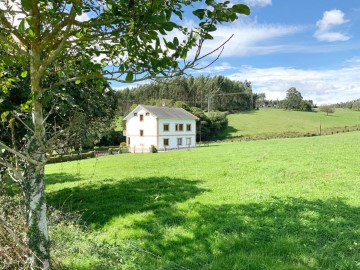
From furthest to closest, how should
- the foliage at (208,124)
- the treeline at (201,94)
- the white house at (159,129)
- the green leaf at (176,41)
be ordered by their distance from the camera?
1. the treeline at (201,94)
2. the foliage at (208,124)
3. the white house at (159,129)
4. the green leaf at (176,41)

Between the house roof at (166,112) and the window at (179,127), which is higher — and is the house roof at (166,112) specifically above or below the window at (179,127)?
above

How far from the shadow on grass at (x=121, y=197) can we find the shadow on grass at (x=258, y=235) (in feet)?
4.30

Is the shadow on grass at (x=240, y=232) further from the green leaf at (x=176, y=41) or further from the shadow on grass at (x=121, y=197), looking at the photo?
the green leaf at (x=176, y=41)

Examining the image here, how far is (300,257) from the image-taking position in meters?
5.76

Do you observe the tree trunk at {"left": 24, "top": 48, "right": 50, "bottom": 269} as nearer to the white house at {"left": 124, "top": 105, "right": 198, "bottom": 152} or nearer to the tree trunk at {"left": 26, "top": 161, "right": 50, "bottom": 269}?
the tree trunk at {"left": 26, "top": 161, "right": 50, "bottom": 269}

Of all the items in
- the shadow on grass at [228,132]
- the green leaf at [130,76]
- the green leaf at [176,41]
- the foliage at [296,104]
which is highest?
the foliage at [296,104]

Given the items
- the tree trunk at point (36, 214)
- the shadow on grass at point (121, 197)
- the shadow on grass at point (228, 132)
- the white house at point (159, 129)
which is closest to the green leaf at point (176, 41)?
the tree trunk at point (36, 214)

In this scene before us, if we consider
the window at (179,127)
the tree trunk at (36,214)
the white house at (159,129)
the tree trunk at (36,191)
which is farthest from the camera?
the window at (179,127)

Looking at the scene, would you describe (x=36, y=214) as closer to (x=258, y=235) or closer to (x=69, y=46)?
(x=69, y=46)

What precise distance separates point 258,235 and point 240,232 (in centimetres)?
43

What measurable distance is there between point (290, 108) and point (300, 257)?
131215 millimetres

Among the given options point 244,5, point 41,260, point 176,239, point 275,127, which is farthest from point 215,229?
point 275,127

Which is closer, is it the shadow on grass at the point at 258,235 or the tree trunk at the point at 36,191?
the tree trunk at the point at 36,191

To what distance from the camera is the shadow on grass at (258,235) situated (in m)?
5.69
